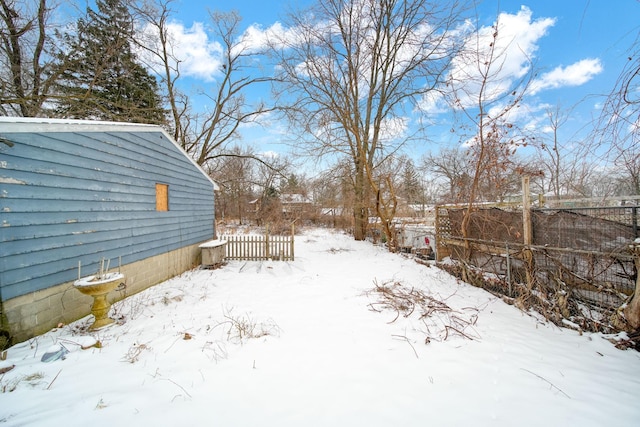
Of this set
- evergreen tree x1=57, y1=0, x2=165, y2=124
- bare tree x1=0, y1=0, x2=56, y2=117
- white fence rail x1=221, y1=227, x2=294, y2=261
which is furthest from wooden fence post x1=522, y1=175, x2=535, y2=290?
bare tree x1=0, y1=0, x2=56, y2=117

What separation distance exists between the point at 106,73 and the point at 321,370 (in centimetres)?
1447

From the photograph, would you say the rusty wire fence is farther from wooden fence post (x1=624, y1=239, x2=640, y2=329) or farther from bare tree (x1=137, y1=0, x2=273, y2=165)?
bare tree (x1=137, y1=0, x2=273, y2=165)

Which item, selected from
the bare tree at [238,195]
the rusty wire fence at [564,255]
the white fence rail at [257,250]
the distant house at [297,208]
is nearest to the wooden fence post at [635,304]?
the rusty wire fence at [564,255]

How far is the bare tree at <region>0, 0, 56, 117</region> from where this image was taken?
773 cm

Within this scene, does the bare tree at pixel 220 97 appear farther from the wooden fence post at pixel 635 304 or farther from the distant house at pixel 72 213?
the wooden fence post at pixel 635 304

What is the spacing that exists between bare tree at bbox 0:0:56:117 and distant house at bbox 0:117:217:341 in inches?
218

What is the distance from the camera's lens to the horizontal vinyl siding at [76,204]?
9.68 ft

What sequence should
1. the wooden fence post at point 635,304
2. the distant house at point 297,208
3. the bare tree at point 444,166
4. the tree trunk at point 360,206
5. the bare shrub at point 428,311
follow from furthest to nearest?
the distant house at point 297,208, the bare tree at point 444,166, the tree trunk at point 360,206, the bare shrub at point 428,311, the wooden fence post at point 635,304

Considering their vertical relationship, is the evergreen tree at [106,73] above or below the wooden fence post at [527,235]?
above

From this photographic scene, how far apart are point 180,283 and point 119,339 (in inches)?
107

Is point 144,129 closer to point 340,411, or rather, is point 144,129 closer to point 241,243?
point 241,243

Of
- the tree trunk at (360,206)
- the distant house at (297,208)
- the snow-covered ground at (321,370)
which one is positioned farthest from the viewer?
the distant house at (297,208)

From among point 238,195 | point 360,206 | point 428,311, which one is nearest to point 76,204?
point 428,311

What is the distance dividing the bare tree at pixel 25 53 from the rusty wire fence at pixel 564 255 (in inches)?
498
